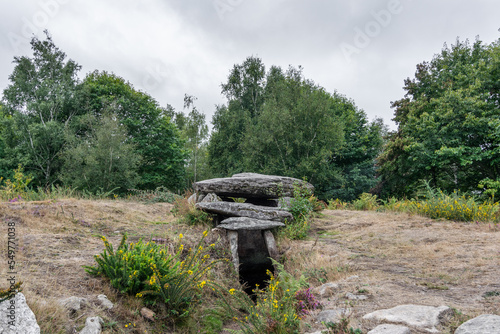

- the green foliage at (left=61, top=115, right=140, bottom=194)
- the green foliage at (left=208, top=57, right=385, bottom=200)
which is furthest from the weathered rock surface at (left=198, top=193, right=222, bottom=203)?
the green foliage at (left=208, top=57, right=385, bottom=200)

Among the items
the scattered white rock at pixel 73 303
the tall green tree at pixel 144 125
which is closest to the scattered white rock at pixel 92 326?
the scattered white rock at pixel 73 303

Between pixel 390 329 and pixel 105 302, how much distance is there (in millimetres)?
2764

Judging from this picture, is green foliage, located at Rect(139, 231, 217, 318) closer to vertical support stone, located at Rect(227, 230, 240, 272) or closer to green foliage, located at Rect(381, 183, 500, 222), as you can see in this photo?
vertical support stone, located at Rect(227, 230, 240, 272)

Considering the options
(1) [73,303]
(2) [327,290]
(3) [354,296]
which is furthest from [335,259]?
(1) [73,303]

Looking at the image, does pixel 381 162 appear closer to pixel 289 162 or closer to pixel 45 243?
pixel 289 162

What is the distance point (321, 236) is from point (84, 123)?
56.1 feet

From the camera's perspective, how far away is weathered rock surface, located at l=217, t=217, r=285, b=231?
6.19 m

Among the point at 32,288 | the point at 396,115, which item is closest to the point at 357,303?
the point at 32,288

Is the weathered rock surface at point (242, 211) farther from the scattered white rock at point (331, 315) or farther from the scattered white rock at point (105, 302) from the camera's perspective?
the scattered white rock at point (331, 315)

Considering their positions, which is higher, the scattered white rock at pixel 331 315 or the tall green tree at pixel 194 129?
the tall green tree at pixel 194 129

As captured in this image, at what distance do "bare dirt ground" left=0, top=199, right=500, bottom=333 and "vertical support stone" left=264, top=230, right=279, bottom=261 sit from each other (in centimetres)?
18

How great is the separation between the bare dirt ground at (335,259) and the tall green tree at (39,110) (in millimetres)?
13927

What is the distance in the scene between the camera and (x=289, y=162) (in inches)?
699

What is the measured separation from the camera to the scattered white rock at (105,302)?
3.00 m
